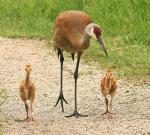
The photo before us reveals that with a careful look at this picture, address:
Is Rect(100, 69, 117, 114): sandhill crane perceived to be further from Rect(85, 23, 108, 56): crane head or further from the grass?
the grass

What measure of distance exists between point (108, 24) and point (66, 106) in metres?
4.47

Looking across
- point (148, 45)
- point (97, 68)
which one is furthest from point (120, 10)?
point (97, 68)

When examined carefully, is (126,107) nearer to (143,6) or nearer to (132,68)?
(132,68)

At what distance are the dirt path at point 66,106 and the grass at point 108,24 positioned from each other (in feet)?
1.69

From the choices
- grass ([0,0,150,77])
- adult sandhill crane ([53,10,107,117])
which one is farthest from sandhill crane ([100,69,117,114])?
grass ([0,0,150,77])

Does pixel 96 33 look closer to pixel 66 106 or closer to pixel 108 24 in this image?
pixel 66 106

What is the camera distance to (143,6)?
12.8 m

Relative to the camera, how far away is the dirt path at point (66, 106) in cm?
737

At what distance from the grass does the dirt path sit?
0.51 meters

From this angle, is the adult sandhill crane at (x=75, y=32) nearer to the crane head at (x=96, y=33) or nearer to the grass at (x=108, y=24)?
the crane head at (x=96, y=33)

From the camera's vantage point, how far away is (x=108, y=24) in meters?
12.9

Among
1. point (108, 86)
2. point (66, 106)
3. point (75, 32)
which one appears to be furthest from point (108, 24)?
point (108, 86)

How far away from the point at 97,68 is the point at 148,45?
1.47m

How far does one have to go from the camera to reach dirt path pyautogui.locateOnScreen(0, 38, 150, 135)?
24.2 feet
